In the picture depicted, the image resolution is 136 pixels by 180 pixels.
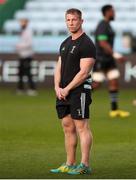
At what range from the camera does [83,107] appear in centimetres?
934

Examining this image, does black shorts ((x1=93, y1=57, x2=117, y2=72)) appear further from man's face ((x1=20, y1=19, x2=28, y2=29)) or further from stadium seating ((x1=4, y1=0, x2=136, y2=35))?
stadium seating ((x1=4, y1=0, x2=136, y2=35))

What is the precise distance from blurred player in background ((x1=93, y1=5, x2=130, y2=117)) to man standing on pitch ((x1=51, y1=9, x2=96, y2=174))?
6.72 m

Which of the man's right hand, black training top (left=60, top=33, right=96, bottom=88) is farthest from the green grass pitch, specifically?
black training top (left=60, top=33, right=96, bottom=88)

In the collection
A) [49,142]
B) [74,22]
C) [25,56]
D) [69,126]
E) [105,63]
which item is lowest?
[25,56]

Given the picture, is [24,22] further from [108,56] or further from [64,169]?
[64,169]

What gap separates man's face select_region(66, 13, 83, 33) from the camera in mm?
9219

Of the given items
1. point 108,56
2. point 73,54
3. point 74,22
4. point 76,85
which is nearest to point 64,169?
point 76,85

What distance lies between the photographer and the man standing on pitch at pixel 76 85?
9.28 m

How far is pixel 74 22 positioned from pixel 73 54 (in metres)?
0.38

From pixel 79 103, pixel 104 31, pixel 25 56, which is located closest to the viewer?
pixel 79 103

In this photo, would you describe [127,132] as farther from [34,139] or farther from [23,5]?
[23,5]

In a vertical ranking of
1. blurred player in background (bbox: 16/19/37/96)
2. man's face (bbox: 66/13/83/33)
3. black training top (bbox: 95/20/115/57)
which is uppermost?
man's face (bbox: 66/13/83/33)

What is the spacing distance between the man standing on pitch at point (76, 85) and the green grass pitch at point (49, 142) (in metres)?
0.35

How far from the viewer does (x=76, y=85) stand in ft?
30.5
